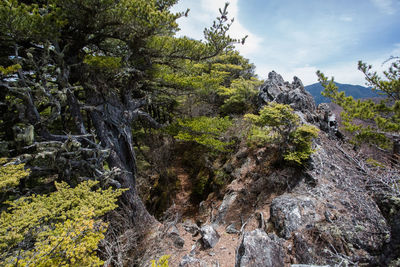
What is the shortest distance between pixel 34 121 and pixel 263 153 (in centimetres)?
810

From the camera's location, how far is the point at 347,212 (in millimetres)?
4402

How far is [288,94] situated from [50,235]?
11.0 m

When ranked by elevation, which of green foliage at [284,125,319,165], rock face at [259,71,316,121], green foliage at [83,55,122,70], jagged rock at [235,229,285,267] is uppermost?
green foliage at [83,55,122,70]

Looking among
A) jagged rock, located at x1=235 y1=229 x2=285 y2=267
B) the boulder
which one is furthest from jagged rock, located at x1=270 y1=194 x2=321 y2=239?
the boulder

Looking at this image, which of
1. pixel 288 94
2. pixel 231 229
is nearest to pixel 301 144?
pixel 231 229

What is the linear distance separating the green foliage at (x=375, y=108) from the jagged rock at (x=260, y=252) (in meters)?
5.95

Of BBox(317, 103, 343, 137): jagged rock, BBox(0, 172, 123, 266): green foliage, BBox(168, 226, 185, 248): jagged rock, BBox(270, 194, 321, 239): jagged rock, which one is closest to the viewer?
BBox(0, 172, 123, 266): green foliage

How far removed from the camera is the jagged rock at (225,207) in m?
6.78

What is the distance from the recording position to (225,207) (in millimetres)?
7016

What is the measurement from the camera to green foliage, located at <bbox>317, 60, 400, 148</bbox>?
6.39 metres

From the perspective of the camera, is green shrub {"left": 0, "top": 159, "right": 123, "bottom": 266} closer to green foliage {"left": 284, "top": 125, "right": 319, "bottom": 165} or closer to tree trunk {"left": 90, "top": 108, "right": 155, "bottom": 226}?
tree trunk {"left": 90, "top": 108, "right": 155, "bottom": 226}

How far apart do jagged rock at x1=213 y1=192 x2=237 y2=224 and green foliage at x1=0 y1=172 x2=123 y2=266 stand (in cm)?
447

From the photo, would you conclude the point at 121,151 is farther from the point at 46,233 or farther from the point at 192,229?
the point at 192,229

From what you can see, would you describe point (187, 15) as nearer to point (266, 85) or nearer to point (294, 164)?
point (294, 164)
